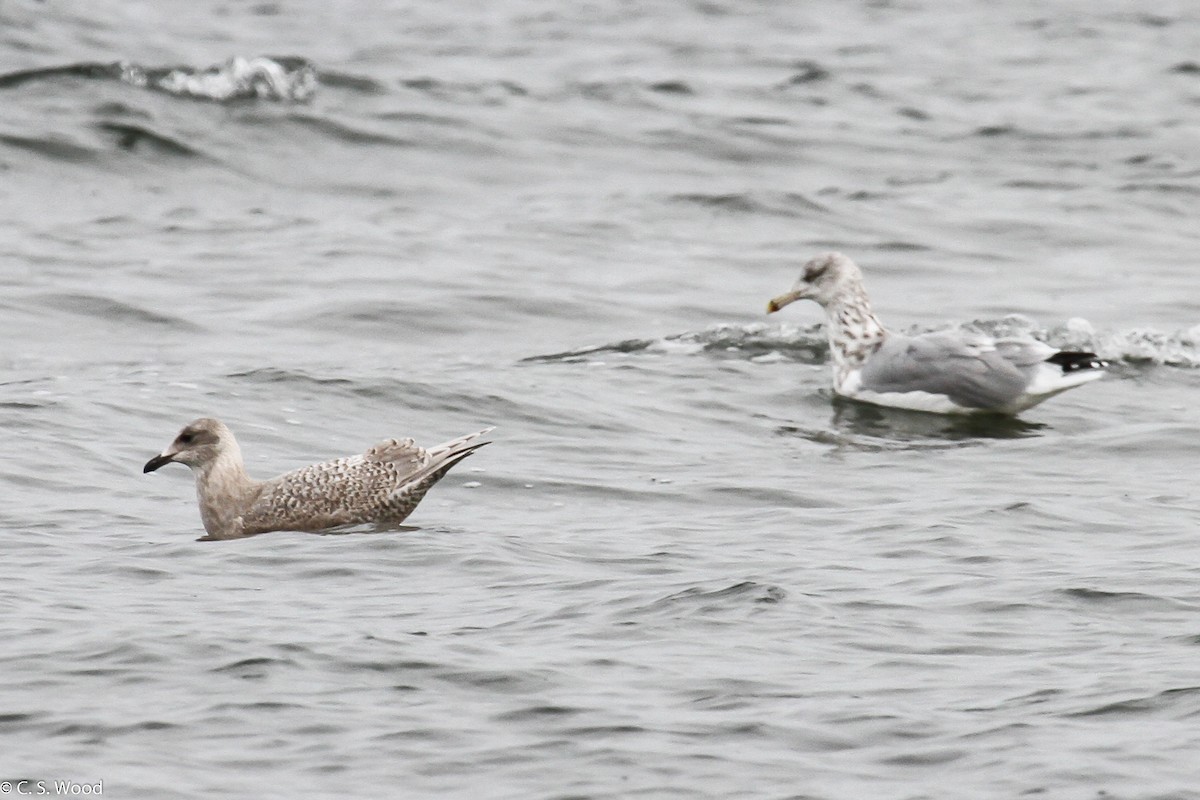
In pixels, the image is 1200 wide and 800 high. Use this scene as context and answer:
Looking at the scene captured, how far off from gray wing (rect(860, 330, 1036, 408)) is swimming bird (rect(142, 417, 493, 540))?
4.47 meters

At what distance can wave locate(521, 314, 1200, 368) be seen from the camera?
15.9 meters

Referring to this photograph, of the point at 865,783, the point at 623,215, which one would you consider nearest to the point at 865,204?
the point at 623,215

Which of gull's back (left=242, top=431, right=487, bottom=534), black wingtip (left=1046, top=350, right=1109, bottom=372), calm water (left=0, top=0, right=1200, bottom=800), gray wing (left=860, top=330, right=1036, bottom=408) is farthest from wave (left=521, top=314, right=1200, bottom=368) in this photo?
gull's back (left=242, top=431, right=487, bottom=534)

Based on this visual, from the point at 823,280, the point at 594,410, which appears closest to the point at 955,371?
the point at 823,280

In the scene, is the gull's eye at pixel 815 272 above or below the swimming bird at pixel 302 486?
above

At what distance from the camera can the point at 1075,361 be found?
14023mm

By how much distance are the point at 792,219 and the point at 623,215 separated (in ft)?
5.47

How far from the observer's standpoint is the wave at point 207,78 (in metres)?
24.1

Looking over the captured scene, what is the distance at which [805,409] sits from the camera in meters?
14.7

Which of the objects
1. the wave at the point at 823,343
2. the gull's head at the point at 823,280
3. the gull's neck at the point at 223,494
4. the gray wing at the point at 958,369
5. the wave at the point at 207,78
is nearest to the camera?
the gull's neck at the point at 223,494

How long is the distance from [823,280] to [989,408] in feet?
6.32

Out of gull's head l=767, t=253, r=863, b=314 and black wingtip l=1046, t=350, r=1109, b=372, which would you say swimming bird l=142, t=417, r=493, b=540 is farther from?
gull's head l=767, t=253, r=863, b=314

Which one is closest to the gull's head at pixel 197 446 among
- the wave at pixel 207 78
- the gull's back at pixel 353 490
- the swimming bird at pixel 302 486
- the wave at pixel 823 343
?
the swimming bird at pixel 302 486

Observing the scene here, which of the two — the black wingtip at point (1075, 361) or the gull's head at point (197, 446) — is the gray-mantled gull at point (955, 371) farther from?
the gull's head at point (197, 446)
